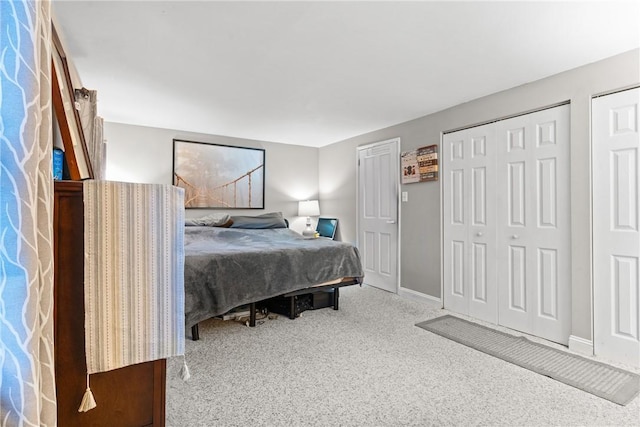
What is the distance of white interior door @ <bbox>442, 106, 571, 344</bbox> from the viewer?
264 cm

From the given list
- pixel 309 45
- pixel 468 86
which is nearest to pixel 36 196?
pixel 309 45

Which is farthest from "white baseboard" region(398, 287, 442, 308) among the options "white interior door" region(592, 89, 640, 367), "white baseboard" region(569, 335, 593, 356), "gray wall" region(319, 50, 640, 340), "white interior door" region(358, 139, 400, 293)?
"white interior door" region(592, 89, 640, 367)

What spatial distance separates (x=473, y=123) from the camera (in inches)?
127

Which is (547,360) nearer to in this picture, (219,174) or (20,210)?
(20,210)

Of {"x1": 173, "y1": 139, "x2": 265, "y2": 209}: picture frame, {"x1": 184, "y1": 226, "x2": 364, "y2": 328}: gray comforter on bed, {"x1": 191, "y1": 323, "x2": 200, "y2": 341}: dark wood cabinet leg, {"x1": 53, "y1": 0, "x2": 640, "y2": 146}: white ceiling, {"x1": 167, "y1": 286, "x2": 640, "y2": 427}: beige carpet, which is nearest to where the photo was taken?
{"x1": 167, "y1": 286, "x2": 640, "y2": 427}: beige carpet

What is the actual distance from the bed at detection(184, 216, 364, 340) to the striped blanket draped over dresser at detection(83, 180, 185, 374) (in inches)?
59.3

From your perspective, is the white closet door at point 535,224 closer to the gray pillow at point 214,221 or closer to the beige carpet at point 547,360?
the beige carpet at point 547,360

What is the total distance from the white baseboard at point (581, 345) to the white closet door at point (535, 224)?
8cm

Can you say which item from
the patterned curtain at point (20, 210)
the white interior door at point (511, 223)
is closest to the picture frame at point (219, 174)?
the white interior door at point (511, 223)

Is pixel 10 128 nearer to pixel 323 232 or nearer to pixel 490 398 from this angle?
pixel 490 398

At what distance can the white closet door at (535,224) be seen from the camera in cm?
261

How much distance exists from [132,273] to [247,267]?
183cm

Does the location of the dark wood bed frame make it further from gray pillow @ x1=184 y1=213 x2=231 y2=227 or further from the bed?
gray pillow @ x1=184 y1=213 x2=231 y2=227

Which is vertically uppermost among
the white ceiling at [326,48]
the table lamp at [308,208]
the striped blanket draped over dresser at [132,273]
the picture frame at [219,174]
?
the white ceiling at [326,48]
